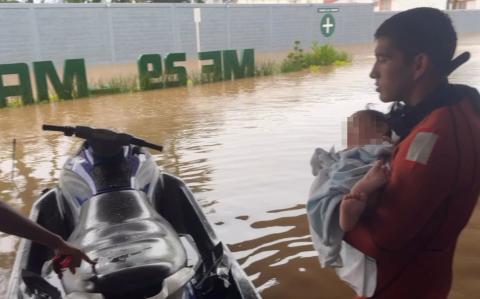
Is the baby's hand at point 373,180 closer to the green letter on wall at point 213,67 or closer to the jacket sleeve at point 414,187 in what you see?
the jacket sleeve at point 414,187

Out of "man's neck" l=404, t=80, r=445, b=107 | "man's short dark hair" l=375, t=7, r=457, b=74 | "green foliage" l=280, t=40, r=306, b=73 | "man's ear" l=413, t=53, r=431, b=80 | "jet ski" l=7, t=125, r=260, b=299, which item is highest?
"man's short dark hair" l=375, t=7, r=457, b=74

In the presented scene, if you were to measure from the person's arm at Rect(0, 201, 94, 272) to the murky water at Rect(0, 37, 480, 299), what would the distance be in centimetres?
106

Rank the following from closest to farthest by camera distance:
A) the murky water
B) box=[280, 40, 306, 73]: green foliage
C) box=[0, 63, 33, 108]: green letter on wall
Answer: the murky water
box=[0, 63, 33, 108]: green letter on wall
box=[280, 40, 306, 73]: green foliage

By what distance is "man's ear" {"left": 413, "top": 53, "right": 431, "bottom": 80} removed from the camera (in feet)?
4.42

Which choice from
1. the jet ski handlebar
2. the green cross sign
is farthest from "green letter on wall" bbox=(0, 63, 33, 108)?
the green cross sign

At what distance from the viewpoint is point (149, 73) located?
43.6 feet

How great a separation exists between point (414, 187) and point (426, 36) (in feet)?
1.40

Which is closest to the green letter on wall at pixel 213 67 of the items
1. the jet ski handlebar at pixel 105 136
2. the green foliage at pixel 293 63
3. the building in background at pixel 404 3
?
the green foliage at pixel 293 63

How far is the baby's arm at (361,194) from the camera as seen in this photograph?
1.33 m

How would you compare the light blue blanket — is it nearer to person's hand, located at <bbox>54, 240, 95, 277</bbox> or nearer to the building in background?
person's hand, located at <bbox>54, 240, 95, 277</bbox>

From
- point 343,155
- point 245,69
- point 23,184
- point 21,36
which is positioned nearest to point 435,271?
point 343,155

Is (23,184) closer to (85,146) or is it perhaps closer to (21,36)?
(85,146)

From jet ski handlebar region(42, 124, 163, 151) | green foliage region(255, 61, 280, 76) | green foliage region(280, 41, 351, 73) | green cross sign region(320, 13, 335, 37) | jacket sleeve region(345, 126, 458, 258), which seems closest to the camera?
jacket sleeve region(345, 126, 458, 258)

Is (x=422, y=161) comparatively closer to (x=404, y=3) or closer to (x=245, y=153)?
(x=245, y=153)
